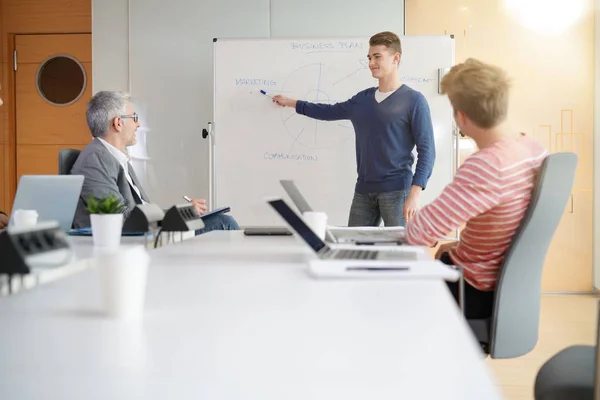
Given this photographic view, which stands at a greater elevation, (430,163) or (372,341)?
(430,163)

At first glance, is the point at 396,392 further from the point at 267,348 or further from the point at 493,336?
the point at 493,336

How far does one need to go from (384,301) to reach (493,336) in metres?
0.88

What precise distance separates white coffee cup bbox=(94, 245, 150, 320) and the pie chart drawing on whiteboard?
3.33 m

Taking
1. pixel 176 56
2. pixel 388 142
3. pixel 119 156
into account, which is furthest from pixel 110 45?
pixel 388 142

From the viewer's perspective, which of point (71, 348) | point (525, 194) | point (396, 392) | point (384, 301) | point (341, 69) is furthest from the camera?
point (341, 69)

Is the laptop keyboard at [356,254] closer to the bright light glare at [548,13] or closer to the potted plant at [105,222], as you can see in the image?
the potted plant at [105,222]

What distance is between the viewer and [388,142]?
3387mm

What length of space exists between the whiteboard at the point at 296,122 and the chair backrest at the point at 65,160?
1326 millimetres

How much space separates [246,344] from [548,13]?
463 cm

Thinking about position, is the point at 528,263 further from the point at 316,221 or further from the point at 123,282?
the point at 123,282

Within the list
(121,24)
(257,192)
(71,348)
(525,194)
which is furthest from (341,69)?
(71,348)

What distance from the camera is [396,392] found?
0.62 m

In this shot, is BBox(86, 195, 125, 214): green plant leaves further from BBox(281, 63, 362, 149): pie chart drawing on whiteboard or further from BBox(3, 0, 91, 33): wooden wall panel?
BBox(3, 0, 91, 33): wooden wall panel

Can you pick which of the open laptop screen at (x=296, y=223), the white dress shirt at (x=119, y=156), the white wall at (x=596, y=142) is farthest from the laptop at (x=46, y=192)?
the white wall at (x=596, y=142)
